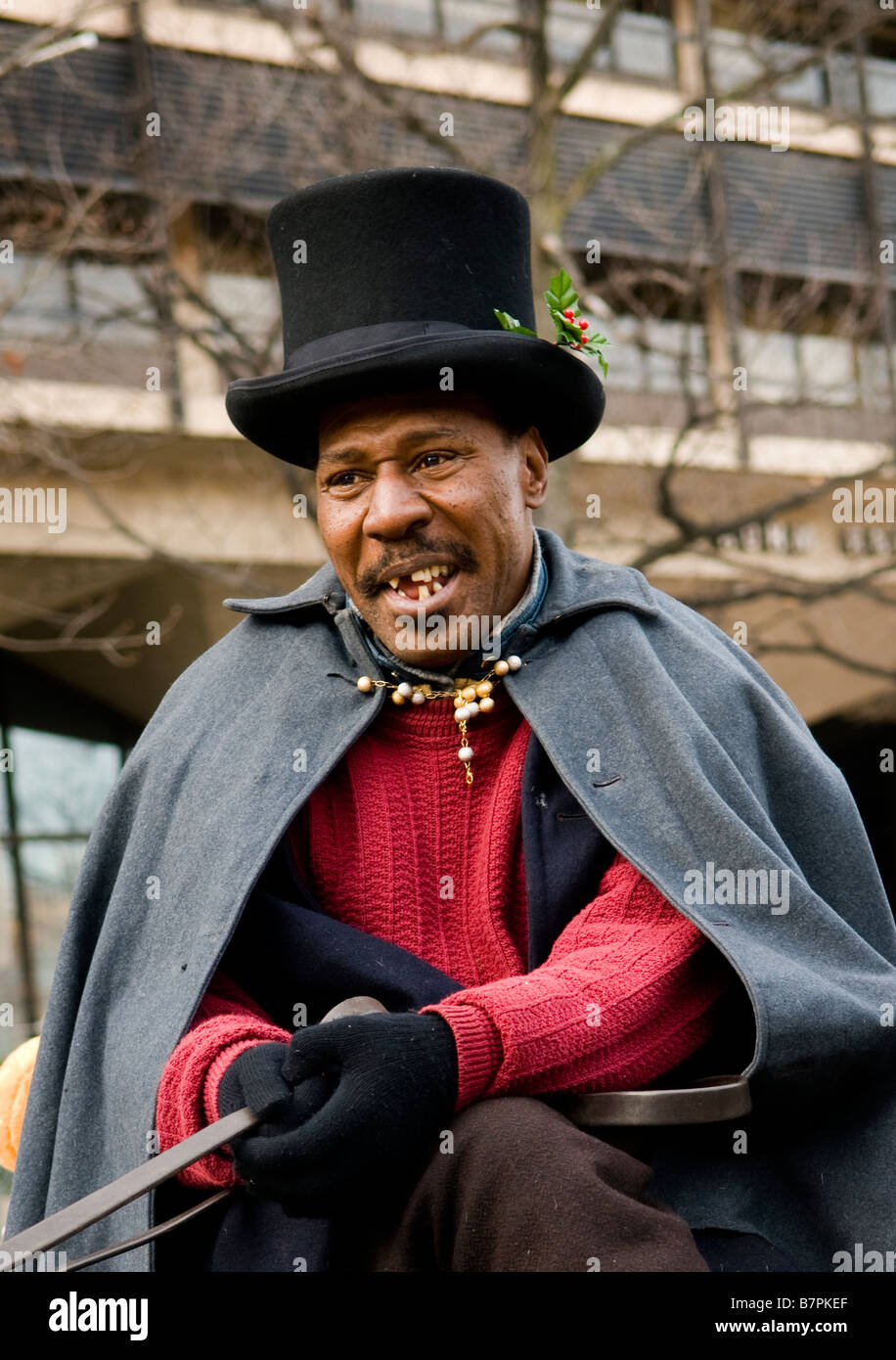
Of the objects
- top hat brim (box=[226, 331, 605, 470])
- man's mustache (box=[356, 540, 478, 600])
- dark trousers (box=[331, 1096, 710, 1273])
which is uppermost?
top hat brim (box=[226, 331, 605, 470])

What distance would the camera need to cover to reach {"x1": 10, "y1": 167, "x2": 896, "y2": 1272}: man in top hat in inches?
97.3

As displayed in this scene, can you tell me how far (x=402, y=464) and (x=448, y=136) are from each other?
5.37 meters

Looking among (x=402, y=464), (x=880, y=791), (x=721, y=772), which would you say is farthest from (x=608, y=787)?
(x=880, y=791)

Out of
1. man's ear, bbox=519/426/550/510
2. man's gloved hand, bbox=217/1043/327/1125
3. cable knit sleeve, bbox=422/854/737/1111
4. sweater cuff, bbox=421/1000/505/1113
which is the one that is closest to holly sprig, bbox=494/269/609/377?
man's ear, bbox=519/426/550/510

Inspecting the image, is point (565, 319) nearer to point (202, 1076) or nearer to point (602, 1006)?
point (602, 1006)

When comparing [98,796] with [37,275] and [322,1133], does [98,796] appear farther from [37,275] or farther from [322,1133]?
[322,1133]

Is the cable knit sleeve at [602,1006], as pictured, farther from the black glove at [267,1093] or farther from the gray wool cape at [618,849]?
the black glove at [267,1093]

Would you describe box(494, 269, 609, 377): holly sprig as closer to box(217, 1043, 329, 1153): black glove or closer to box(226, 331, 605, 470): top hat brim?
box(226, 331, 605, 470): top hat brim

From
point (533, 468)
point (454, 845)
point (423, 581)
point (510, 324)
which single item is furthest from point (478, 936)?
point (510, 324)

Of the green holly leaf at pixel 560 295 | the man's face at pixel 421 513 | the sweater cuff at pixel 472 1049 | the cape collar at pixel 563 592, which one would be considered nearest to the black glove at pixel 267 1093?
the sweater cuff at pixel 472 1049

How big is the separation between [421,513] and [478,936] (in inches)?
28.6

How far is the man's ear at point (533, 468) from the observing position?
300cm

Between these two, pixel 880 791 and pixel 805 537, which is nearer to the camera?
pixel 805 537
